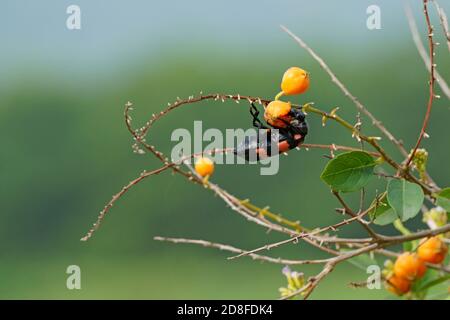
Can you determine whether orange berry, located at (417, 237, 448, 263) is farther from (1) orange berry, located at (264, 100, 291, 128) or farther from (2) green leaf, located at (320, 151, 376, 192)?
(1) orange berry, located at (264, 100, 291, 128)

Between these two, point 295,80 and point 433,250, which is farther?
point 433,250

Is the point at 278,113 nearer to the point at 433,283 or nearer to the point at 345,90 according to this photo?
the point at 345,90

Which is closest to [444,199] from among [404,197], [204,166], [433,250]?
[404,197]

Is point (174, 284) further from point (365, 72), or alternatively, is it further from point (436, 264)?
point (436, 264)

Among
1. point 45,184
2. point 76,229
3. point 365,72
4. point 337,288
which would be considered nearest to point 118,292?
point 76,229
